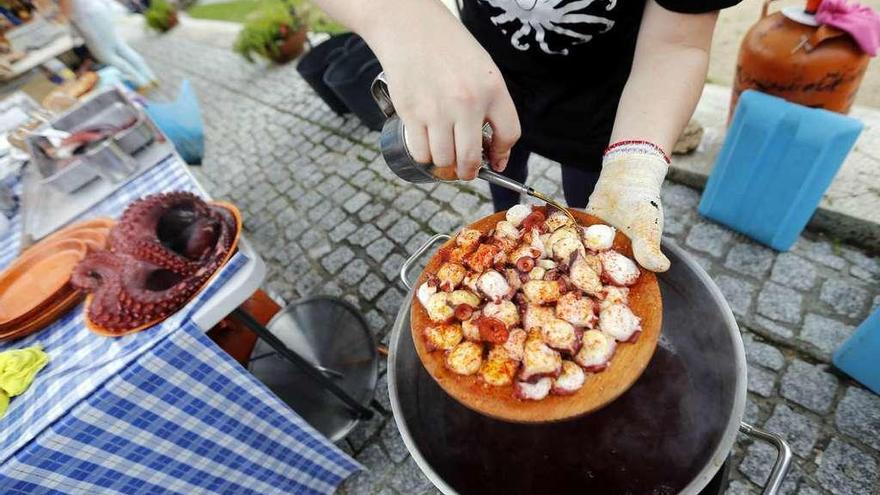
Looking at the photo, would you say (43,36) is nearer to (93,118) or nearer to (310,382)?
(93,118)

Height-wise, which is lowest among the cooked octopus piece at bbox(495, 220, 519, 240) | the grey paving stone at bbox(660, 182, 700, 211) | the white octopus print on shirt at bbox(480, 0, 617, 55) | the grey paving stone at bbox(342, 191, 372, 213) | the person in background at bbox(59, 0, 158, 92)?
the grey paving stone at bbox(342, 191, 372, 213)

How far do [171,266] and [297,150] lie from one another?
155 inches

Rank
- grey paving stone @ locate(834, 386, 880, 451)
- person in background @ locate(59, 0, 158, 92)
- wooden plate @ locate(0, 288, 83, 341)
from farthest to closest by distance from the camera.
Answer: person in background @ locate(59, 0, 158, 92) → grey paving stone @ locate(834, 386, 880, 451) → wooden plate @ locate(0, 288, 83, 341)

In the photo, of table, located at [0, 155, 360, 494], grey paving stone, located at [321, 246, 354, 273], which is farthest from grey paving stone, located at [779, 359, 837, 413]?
grey paving stone, located at [321, 246, 354, 273]

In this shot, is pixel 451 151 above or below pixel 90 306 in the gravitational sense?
above

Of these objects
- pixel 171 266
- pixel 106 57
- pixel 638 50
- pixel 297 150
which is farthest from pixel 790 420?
pixel 106 57

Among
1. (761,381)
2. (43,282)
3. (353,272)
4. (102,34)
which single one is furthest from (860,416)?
(102,34)

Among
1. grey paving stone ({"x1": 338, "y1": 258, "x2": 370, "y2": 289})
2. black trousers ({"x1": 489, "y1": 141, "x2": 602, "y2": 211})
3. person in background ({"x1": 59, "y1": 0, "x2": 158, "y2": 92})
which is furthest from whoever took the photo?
person in background ({"x1": 59, "y1": 0, "x2": 158, "y2": 92})

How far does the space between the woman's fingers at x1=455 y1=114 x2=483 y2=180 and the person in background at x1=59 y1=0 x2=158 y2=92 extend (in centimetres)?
593

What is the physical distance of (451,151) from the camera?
113 cm

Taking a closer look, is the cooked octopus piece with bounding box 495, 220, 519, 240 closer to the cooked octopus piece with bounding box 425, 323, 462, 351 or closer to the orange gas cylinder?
the cooked octopus piece with bounding box 425, 323, 462, 351

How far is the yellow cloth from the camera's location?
5.34 feet

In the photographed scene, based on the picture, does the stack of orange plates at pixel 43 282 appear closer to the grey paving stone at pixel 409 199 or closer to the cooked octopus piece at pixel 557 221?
the cooked octopus piece at pixel 557 221

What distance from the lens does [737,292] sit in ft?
9.15
